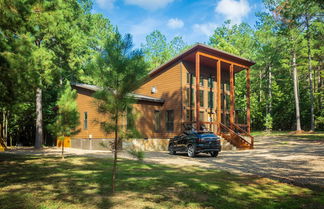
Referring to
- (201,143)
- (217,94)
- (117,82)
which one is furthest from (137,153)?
(217,94)

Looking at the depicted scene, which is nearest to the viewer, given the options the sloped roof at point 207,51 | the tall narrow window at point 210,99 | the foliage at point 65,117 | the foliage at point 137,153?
the foliage at point 137,153

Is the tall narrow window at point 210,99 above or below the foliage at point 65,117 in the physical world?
above

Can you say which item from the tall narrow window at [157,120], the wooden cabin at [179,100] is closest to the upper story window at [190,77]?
the wooden cabin at [179,100]

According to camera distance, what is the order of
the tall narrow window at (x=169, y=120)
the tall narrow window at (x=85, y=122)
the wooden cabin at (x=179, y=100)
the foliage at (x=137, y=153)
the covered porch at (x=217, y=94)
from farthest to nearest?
1. the tall narrow window at (x=169, y=120)
2. the tall narrow window at (x=85, y=122)
3. the wooden cabin at (x=179, y=100)
4. the covered porch at (x=217, y=94)
5. the foliage at (x=137, y=153)

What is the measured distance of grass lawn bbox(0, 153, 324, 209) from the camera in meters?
5.98

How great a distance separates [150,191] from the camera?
707cm

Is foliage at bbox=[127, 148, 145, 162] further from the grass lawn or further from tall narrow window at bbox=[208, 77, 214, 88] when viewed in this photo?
tall narrow window at bbox=[208, 77, 214, 88]

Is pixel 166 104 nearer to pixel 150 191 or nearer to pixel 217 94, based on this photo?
pixel 217 94

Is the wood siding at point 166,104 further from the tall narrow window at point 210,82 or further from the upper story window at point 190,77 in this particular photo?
the tall narrow window at point 210,82

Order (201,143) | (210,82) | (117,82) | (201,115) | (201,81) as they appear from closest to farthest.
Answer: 1. (117,82)
2. (201,143)
3. (201,115)
4. (201,81)
5. (210,82)

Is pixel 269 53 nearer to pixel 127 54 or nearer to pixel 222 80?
pixel 222 80

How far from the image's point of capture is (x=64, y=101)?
14.6m

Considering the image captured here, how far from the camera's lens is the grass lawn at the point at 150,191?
5.98m

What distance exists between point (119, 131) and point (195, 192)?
251 cm
